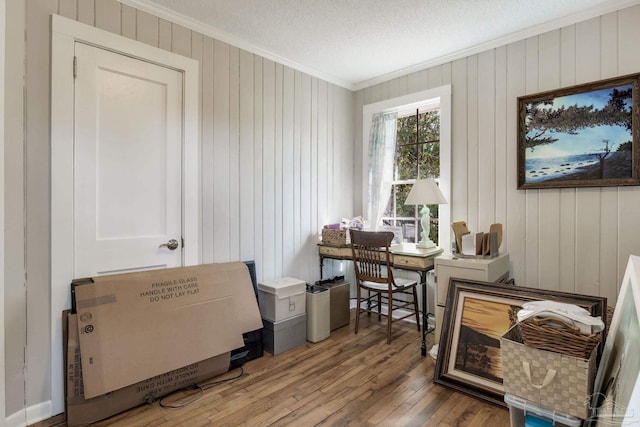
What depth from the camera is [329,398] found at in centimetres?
213

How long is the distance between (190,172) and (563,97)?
298 centimetres

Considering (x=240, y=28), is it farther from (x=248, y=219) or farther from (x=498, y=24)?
(x=498, y=24)

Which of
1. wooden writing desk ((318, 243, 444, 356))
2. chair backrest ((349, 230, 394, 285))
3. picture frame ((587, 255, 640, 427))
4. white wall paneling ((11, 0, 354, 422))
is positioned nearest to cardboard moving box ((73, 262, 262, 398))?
white wall paneling ((11, 0, 354, 422))

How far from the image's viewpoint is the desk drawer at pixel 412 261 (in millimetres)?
2885

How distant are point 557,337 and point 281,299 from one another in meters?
1.99

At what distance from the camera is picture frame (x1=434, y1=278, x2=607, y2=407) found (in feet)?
6.84

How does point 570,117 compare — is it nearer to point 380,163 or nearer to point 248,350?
point 380,163

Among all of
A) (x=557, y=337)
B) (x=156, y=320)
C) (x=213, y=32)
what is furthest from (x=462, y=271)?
(x=213, y=32)

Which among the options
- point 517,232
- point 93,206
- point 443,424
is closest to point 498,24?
point 517,232

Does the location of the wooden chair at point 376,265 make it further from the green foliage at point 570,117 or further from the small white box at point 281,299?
the green foliage at point 570,117

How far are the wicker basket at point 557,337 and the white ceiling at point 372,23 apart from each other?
2.20 m

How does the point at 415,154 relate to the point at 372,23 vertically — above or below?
below

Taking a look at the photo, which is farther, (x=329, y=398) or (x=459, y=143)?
(x=459, y=143)

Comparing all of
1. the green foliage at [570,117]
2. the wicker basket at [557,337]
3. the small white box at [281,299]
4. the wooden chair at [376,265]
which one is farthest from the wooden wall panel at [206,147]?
the green foliage at [570,117]
